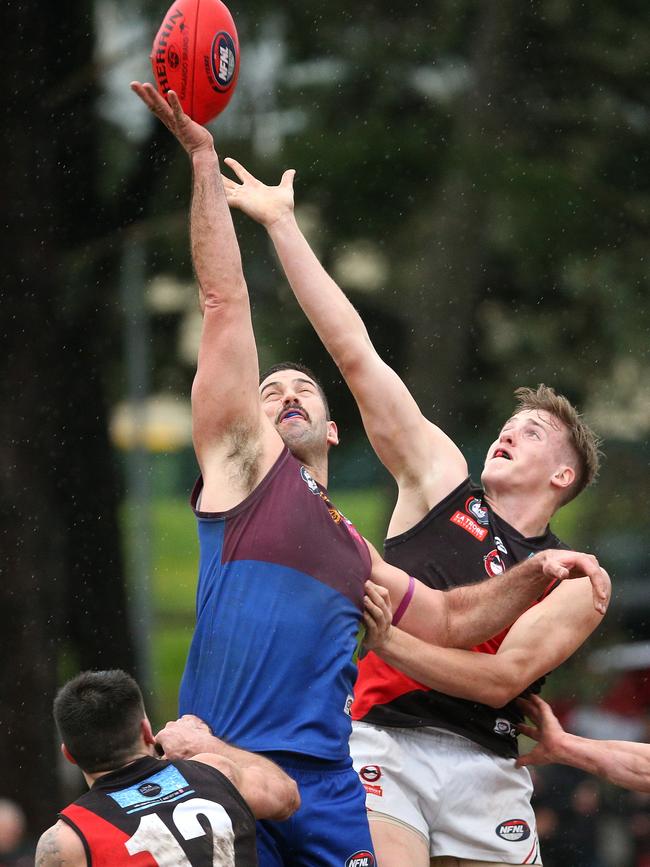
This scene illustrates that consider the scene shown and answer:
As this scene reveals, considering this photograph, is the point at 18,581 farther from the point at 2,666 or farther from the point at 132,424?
the point at 132,424

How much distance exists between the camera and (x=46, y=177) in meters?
10.6

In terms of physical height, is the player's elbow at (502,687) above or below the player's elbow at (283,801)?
above

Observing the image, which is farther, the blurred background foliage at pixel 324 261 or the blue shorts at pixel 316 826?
the blurred background foliage at pixel 324 261

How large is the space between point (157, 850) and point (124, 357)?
8.48 m

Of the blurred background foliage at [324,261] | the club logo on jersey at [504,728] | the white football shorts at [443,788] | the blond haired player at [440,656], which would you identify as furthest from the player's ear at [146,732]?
the blurred background foliage at [324,261]

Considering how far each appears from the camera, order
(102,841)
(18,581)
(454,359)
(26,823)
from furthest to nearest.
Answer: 1. (454,359)
2. (18,581)
3. (26,823)
4. (102,841)

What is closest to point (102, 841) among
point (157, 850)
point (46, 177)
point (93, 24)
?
point (157, 850)

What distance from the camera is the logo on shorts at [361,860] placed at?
4.31m

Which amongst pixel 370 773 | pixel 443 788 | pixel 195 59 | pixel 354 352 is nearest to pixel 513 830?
pixel 443 788

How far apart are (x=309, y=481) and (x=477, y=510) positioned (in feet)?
3.78

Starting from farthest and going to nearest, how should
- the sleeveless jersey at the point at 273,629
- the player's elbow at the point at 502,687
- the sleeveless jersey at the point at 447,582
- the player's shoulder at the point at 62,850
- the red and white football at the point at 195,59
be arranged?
the sleeveless jersey at the point at 447,582 → the player's elbow at the point at 502,687 → the red and white football at the point at 195,59 → the sleeveless jersey at the point at 273,629 → the player's shoulder at the point at 62,850

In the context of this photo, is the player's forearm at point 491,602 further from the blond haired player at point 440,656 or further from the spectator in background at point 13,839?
the spectator in background at point 13,839

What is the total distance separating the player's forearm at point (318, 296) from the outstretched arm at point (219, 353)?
32.6 inches

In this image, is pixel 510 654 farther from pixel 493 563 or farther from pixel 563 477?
pixel 563 477
